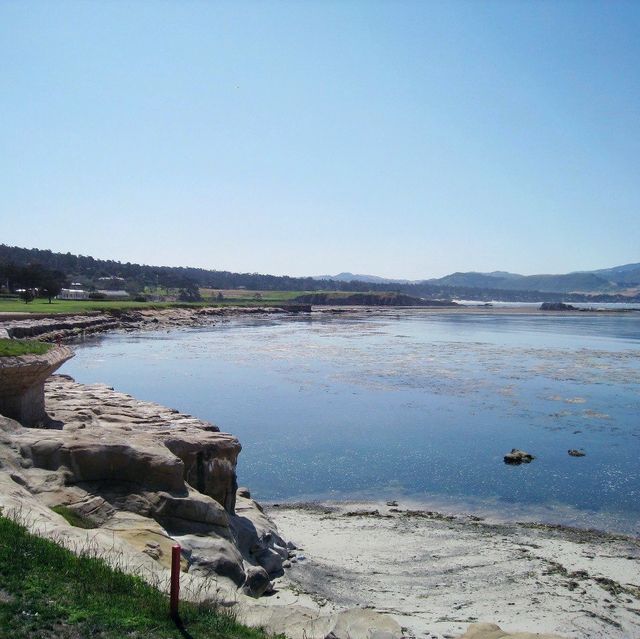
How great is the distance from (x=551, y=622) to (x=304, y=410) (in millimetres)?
20249

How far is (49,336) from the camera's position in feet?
162

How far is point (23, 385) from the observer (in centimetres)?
1385

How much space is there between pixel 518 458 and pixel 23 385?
15.7 metres

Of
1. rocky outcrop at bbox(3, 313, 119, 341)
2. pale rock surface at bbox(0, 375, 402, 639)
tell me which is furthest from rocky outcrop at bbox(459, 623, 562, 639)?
rocky outcrop at bbox(3, 313, 119, 341)

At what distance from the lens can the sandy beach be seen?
10.8 metres

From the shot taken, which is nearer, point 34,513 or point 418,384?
point 34,513

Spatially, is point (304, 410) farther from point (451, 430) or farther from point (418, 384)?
Answer: point (418, 384)

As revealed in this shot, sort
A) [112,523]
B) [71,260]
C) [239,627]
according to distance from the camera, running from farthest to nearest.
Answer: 1. [71,260]
2. [112,523]
3. [239,627]

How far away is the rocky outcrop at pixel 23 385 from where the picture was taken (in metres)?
13.5

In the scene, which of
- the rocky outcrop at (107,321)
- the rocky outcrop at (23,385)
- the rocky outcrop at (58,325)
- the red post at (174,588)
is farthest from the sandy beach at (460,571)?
the rocky outcrop at (58,325)

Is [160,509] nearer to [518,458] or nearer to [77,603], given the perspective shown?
[77,603]

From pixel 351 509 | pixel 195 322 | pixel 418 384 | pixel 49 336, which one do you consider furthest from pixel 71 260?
pixel 351 509

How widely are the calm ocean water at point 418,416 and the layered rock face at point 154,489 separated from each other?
5208 mm

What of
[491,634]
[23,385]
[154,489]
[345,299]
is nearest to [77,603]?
[154,489]
